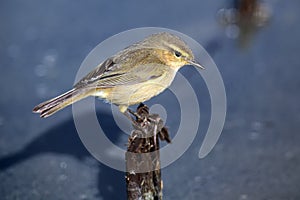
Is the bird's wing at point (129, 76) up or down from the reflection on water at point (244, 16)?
down

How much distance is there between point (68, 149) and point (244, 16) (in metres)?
2.58

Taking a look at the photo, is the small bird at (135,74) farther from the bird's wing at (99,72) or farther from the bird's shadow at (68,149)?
the bird's shadow at (68,149)

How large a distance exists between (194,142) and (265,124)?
2.01 ft

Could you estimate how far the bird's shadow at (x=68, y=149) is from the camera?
12.7 feet

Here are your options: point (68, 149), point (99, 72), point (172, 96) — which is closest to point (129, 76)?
point (99, 72)

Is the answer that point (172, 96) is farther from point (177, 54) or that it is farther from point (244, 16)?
point (244, 16)

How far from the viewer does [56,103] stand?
11.0 feet

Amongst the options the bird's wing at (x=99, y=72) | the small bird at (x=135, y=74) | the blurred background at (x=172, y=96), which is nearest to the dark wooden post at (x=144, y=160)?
the small bird at (x=135, y=74)

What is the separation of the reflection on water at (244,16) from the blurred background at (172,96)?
1cm

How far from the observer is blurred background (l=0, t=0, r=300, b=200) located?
393 centimetres

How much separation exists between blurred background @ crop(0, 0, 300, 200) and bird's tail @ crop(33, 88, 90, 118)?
69cm

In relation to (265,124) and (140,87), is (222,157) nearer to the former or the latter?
(265,124)

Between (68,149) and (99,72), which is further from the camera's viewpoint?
(68,149)

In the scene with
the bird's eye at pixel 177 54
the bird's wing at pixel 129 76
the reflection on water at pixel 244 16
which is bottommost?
the bird's wing at pixel 129 76
